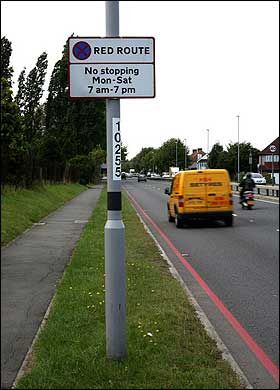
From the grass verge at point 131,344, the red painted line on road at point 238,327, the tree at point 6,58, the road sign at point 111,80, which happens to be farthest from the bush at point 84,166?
the tree at point 6,58

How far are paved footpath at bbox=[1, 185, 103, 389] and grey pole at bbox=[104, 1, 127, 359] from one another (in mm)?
634

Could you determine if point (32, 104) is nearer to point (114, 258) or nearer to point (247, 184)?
point (114, 258)

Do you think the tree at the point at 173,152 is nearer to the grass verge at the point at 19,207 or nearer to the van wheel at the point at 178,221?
the grass verge at the point at 19,207

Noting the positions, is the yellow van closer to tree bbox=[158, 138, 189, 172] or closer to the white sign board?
tree bbox=[158, 138, 189, 172]

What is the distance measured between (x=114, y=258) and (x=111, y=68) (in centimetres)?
130

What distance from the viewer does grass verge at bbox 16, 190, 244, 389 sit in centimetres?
372

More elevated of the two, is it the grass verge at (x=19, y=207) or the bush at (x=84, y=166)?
the bush at (x=84, y=166)

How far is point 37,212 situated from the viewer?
4.82 metres

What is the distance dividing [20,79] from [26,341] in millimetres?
2101

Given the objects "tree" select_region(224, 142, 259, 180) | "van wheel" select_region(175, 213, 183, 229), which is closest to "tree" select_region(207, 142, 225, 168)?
"tree" select_region(224, 142, 259, 180)

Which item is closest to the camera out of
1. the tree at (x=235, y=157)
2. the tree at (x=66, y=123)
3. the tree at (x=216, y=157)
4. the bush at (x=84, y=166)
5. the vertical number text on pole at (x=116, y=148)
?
the vertical number text on pole at (x=116, y=148)

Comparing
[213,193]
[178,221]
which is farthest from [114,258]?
[178,221]

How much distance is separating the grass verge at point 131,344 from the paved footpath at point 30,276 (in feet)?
0.49

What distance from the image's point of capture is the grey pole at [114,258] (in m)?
4.14
